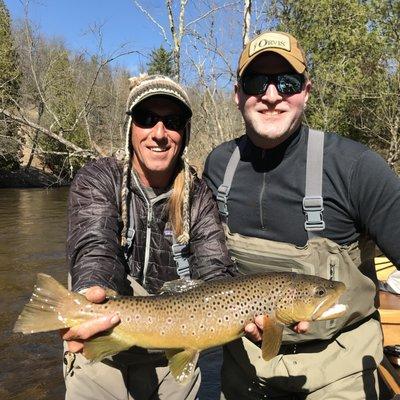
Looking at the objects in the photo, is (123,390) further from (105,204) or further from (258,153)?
(258,153)

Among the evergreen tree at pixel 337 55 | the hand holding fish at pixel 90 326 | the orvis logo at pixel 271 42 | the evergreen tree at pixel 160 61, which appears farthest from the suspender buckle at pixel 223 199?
the evergreen tree at pixel 160 61

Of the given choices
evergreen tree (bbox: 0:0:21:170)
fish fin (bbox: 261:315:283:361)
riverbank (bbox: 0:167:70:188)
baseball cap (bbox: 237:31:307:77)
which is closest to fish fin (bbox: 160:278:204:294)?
fish fin (bbox: 261:315:283:361)

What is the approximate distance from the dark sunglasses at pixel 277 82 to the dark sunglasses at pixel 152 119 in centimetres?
46

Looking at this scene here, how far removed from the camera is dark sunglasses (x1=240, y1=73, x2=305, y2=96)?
2.71 metres

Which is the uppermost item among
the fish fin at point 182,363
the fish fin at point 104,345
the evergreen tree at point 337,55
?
the evergreen tree at point 337,55

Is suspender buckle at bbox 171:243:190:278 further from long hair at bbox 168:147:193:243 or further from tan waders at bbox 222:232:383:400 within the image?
tan waders at bbox 222:232:383:400

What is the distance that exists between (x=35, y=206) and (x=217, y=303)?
1985 cm

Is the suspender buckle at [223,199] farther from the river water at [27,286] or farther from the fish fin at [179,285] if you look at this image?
the river water at [27,286]

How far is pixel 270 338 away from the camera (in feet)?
7.64

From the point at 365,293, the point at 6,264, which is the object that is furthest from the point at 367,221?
the point at 6,264

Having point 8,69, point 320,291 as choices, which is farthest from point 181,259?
point 8,69

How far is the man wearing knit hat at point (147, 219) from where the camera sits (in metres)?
2.54

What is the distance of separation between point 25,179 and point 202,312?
3239 cm

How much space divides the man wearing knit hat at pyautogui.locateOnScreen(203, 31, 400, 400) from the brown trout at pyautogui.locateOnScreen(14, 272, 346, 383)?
0.31ft
